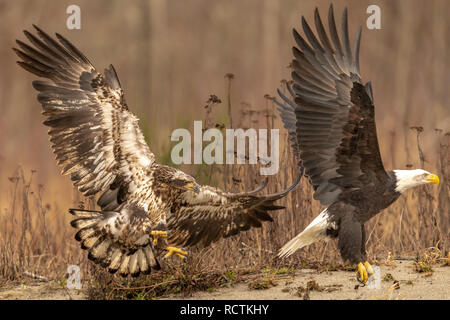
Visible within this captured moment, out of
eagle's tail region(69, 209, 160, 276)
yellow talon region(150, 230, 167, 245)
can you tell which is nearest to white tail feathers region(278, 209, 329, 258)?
yellow talon region(150, 230, 167, 245)

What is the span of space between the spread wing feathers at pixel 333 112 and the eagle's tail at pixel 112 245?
145 cm

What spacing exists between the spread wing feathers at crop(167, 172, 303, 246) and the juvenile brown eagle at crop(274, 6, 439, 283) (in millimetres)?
340

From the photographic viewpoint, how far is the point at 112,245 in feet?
14.7

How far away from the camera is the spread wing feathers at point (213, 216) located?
493 cm

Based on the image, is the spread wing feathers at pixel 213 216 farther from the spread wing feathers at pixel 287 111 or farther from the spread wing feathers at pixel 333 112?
the spread wing feathers at pixel 287 111

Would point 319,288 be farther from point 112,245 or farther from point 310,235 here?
point 112,245

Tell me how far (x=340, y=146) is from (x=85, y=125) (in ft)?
6.25

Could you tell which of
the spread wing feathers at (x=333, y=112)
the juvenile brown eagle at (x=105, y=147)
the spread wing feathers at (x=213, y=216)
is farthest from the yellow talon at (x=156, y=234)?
the spread wing feathers at (x=333, y=112)

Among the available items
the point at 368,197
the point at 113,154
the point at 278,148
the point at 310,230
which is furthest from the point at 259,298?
the point at 278,148

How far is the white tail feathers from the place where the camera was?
4.96 meters

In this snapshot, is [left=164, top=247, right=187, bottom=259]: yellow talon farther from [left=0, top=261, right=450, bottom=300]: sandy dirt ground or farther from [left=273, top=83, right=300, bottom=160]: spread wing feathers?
[left=273, top=83, right=300, bottom=160]: spread wing feathers

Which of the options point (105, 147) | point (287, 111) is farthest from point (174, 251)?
point (287, 111)

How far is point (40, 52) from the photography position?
479 cm

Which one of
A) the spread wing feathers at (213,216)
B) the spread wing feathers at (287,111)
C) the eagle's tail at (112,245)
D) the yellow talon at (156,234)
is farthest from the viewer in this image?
the spread wing feathers at (287,111)
